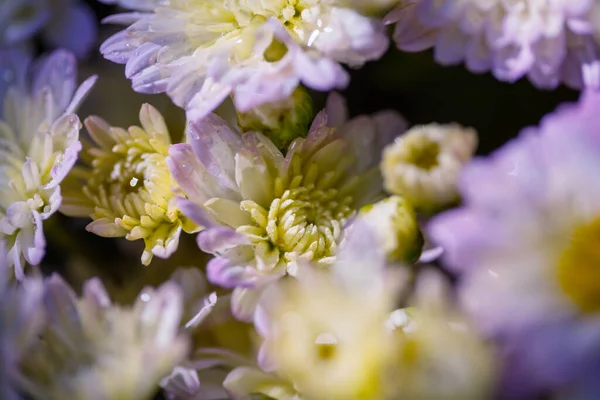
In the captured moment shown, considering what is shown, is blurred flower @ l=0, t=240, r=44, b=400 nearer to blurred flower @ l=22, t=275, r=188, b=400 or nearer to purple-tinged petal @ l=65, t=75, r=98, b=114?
blurred flower @ l=22, t=275, r=188, b=400

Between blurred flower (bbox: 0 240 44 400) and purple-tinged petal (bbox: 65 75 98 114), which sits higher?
purple-tinged petal (bbox: 65 75 98 114)

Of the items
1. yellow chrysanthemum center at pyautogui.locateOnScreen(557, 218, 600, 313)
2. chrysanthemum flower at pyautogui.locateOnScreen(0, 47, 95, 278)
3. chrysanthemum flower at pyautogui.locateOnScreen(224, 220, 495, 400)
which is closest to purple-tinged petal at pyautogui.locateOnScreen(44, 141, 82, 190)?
chrysanthemum flower at pyautogui.locateOnScreen(0, 47, 95, 278)

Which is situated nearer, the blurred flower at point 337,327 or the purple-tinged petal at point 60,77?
the blurred flower at point 337,327

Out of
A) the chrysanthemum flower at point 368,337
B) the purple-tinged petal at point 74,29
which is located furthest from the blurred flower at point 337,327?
the purple-tinged petal at point 74,29

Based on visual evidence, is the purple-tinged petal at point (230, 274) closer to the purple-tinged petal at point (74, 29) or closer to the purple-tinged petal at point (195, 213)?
the purple-tinged petal at point (195, 213)

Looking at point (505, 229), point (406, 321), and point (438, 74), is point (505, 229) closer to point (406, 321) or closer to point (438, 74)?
point (406, 321)

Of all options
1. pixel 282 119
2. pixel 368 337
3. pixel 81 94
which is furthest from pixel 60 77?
pixel 368 337
